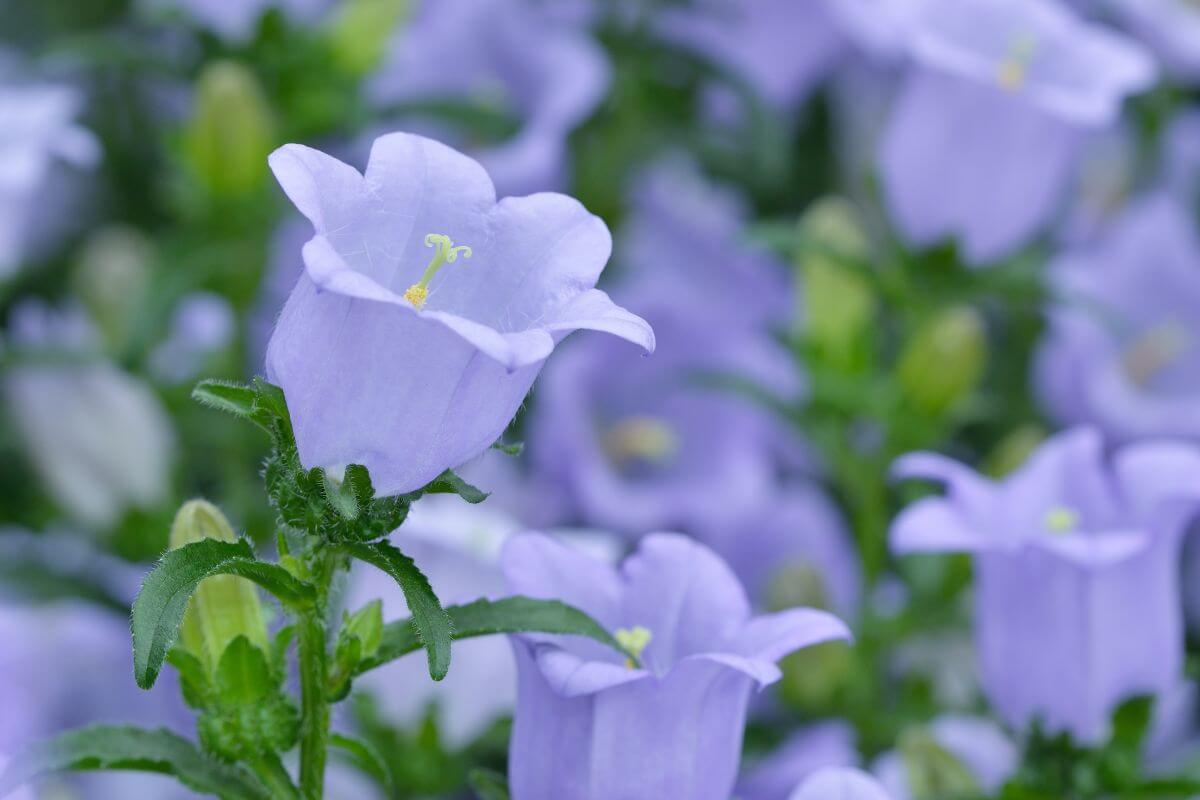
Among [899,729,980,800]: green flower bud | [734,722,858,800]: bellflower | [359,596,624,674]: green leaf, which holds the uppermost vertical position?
[359,596,624,674]: green leaf

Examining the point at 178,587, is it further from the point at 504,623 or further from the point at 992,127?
the point at 992,127

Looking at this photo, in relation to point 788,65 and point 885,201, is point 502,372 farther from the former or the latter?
point 788,65

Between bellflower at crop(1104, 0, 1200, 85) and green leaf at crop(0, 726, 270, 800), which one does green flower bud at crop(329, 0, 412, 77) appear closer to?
green leaf at crop(0, 726, 270, 800)

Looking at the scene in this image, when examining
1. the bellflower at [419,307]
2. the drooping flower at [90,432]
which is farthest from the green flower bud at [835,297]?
the bellflower at [419,307]

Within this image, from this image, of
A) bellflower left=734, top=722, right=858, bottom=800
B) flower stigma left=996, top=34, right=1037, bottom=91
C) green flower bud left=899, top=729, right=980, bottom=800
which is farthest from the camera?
flower stigma left=996, top=34, right=1037, bottom=91

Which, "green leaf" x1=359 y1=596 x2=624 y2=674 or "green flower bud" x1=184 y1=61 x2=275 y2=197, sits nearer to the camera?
"green leaf" x1=359 y1=596 x2=624 y2=674

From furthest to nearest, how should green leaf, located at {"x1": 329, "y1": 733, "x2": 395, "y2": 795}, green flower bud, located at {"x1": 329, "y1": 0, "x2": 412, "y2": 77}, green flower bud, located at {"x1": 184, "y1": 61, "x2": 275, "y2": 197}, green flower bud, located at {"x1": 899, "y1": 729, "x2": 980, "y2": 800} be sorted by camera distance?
1. green flower bud, located at {"x1": 329, "y1": 0, "x2": 412, "y2": 77}
2. green flower bud, located at {"x1": 184, "y1": 61, "x2": 275, "y2": 197}
3. green flower bud, located at {"x1": 899, "y1": 729, "x2": 980, "y2": 800}
4. green leaf, located at {"x1": 329, "y1": 733, "x2": 395, "y2": 795}

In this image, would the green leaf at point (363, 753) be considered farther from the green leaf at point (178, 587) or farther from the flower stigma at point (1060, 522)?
the flower stigma at point (1060, 522)

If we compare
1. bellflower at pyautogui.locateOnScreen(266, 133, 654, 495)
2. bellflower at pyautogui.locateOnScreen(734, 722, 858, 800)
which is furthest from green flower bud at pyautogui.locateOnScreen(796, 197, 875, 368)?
bellflower at pyautogui.locateOnScreen(266, 133, 654, 495)
